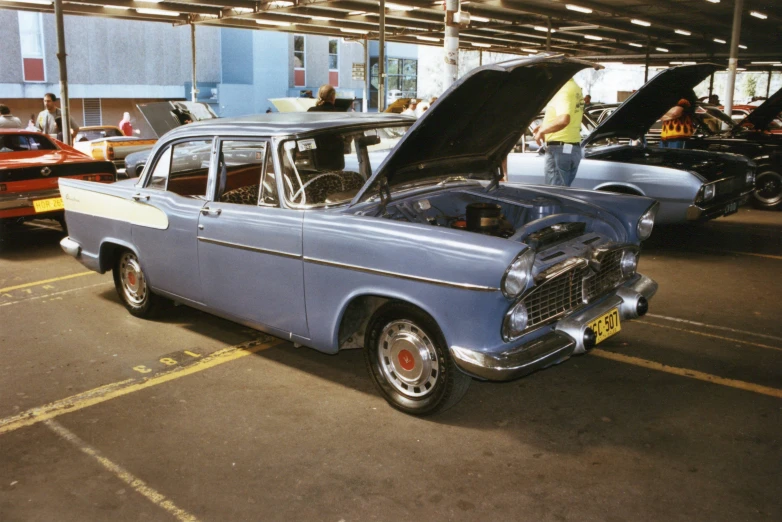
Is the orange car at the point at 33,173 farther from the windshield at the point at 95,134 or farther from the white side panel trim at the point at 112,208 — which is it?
the windshield at the point at 95,134

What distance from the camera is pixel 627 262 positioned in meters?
4.50

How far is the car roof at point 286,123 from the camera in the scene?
436 cm

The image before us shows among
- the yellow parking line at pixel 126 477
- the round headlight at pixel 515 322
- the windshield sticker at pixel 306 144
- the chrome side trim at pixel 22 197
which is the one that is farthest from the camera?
the chrome side trim at pixel 22 197

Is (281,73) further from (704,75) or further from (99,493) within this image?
(99,493)

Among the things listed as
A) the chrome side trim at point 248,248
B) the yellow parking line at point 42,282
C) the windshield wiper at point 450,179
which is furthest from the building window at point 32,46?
the windshield wiper at point 450,179

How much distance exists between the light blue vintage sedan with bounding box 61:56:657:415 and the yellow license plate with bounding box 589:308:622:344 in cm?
1

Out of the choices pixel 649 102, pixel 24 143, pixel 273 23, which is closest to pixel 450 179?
pixel 649 102

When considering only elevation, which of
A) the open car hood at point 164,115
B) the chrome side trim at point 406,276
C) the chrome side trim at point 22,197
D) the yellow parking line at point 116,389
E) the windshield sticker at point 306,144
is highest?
the open car hood at point 164,115

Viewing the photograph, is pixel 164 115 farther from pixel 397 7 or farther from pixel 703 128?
pixel 703 128

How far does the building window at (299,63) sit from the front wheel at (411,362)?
3345 centimetres

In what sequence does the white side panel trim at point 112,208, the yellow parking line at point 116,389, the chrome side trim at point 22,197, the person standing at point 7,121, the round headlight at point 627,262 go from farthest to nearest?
1. the person standing at point 7,121
2. the chrome side trim at point 22,197
3. the white side panel trim at point 112,208
4. the round headlight at point 627,262
5. the yellow parking line at point 116,389

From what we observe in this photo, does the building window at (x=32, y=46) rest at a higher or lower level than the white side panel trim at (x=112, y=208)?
higher

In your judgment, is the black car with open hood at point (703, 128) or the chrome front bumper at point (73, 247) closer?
the chrome front bumper at point (73, 247)

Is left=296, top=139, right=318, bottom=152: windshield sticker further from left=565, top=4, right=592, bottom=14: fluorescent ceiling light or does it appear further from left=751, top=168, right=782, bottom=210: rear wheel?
left=565, top=4, right=592, bottom=14: fluorescent ceiling light
